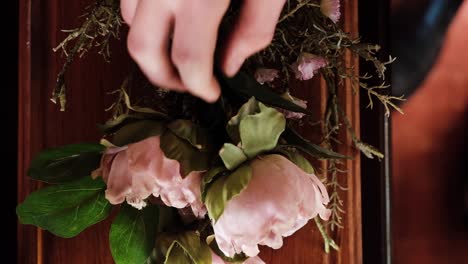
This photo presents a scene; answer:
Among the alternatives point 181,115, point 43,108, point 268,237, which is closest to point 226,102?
point 181,115

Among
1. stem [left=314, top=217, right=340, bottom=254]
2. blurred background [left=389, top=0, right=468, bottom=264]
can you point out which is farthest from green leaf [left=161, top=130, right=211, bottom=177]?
blurred background [left=389, top=0, right=468, bottom=264]

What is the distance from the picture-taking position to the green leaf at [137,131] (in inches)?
22.2

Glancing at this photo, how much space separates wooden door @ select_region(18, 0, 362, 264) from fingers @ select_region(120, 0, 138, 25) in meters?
0.11

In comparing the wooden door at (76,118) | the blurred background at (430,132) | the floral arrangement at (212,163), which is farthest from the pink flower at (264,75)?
the blurred background at (430,132)

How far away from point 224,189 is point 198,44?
161 millimetres

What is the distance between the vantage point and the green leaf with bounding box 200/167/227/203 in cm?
54

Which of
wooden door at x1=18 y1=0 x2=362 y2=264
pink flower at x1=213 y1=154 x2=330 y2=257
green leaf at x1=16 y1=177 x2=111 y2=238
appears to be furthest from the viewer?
wooden door at x1=18 y1=0 x2=362 y2=264

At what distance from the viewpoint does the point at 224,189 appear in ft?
1.71

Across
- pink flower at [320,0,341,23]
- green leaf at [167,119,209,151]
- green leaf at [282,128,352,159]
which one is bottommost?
green leaf at [282,128,352,159]

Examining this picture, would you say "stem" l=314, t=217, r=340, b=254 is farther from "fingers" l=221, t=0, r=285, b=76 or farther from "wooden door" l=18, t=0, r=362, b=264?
"fingers" l=221, t=0, r=285, b=76

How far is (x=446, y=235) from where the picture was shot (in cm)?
76

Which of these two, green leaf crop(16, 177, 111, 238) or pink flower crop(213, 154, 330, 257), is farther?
green leaf crop(16, 177, 111, 238)

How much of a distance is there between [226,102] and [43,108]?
0.93 feet

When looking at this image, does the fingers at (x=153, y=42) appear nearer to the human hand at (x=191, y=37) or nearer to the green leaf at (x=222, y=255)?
the human hand at (x=191, y=37)
